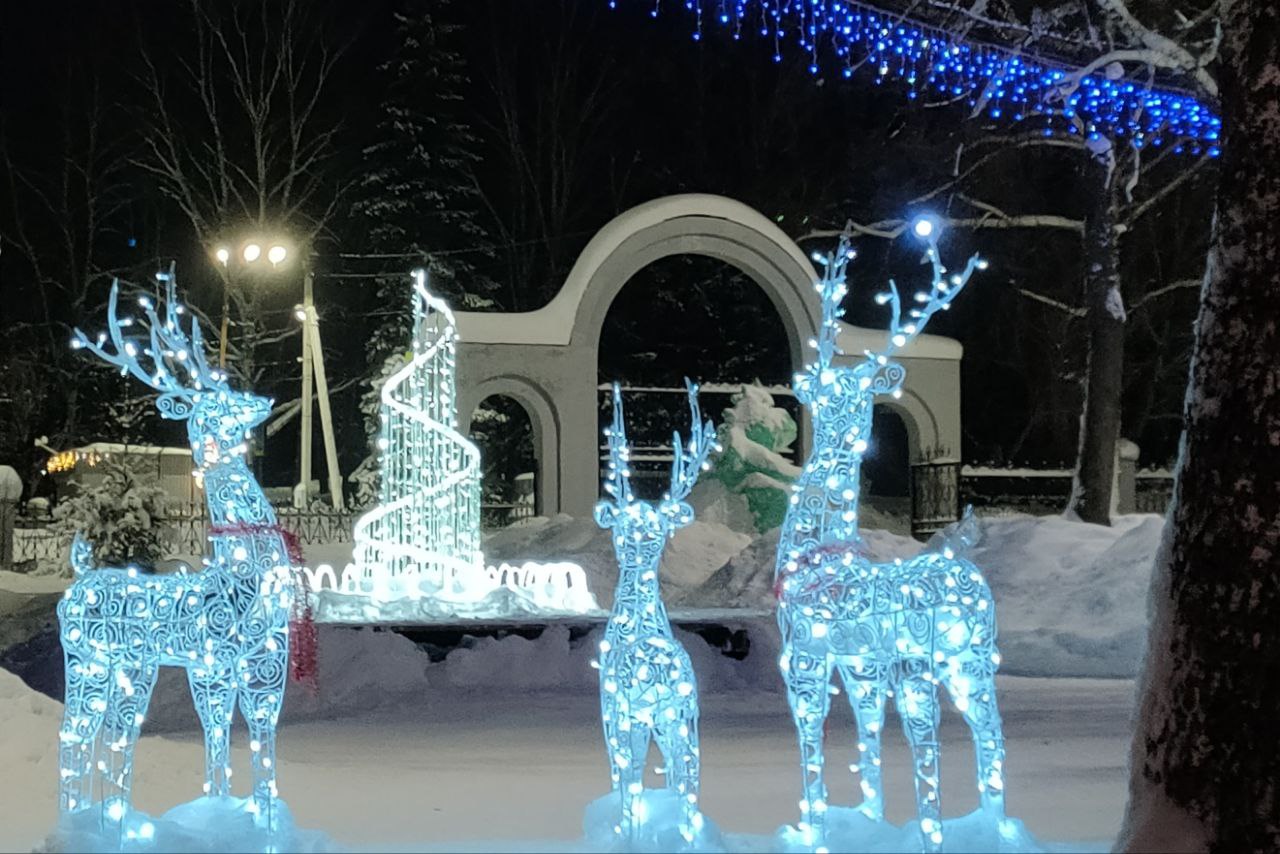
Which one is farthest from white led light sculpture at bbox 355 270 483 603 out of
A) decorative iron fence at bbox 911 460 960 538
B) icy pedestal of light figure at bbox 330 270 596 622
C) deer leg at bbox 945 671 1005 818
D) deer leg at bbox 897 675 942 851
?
decorative iron fence at bbox 911 460 960 538

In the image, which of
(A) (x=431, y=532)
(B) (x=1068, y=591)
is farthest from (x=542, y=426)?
(B) (x=1068, y=591)

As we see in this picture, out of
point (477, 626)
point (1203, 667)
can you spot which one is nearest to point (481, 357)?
point (477, 626)

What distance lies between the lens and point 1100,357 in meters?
17.6

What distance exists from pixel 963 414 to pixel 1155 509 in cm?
985

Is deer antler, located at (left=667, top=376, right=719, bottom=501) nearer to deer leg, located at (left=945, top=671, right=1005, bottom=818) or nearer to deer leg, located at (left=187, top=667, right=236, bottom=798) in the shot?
deer leg, located at (left=945, top=671, right=1005, bottom=818)

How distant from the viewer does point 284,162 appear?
2889 cm

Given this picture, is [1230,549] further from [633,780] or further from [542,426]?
[542,426]

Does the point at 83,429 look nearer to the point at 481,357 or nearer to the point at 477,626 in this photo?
the point at 481,357

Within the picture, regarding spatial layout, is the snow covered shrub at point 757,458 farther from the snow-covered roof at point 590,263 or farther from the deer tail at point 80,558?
the deer tail at point 80,558

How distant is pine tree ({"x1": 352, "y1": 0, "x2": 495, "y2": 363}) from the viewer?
91.8 ft

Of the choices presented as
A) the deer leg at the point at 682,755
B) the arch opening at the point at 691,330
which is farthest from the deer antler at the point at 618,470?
the arch opening at the point at 691,330

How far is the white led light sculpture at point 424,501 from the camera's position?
13.2 meters

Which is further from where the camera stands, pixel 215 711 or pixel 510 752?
pixel 510 752

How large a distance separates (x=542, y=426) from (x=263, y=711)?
13.1m
